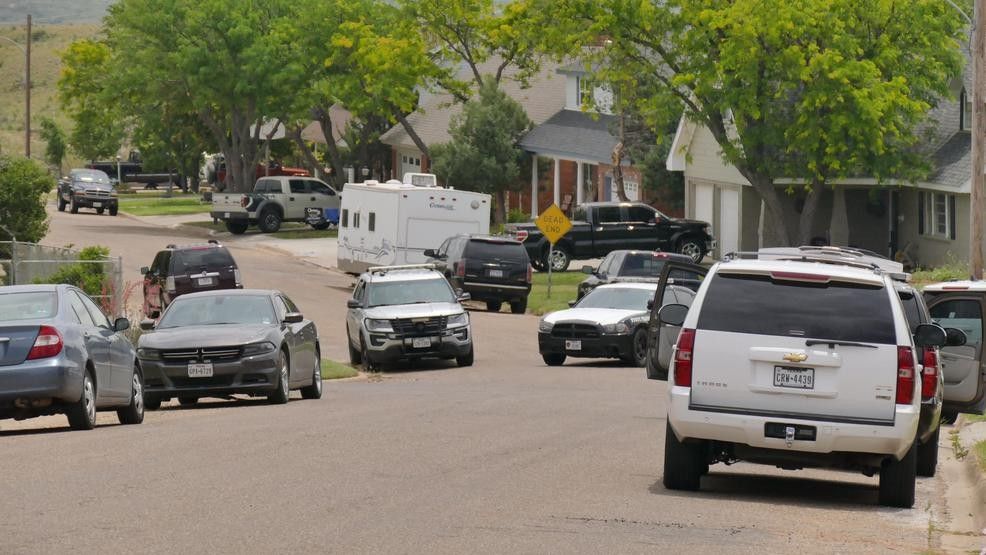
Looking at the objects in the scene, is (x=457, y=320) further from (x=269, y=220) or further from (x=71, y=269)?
(x=269, y=220)

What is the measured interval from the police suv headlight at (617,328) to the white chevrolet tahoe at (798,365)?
1673 cm

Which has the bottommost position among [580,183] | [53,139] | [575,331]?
[575,331]

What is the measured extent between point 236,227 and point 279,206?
183cm

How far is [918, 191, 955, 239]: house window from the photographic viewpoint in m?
43.4

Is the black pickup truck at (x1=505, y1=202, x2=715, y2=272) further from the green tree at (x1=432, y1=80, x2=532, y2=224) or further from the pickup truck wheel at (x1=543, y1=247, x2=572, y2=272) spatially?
the green tree at (x1=432, y1=80, x2=532, y2=224)

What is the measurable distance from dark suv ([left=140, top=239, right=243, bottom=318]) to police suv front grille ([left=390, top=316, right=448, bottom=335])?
394 inches

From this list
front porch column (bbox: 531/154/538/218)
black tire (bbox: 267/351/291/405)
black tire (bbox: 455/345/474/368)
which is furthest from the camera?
front porch column (bbox: 531/154/538/218)

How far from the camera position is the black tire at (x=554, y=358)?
2917 cm

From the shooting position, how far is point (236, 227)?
209 ft

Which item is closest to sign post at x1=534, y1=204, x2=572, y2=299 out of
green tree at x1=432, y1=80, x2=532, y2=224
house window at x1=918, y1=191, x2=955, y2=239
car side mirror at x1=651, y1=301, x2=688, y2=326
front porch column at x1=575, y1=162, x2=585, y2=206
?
house window at x1=918, y1=191, x2=955, y2=239

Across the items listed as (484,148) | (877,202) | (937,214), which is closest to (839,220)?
(877,202)

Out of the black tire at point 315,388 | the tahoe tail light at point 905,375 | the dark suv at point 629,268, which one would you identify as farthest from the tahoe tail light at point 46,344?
the dark suv at point 629,268

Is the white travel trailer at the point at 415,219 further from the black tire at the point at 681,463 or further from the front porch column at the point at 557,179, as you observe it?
the black tire at the point at 681,463

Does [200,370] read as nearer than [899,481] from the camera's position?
No
